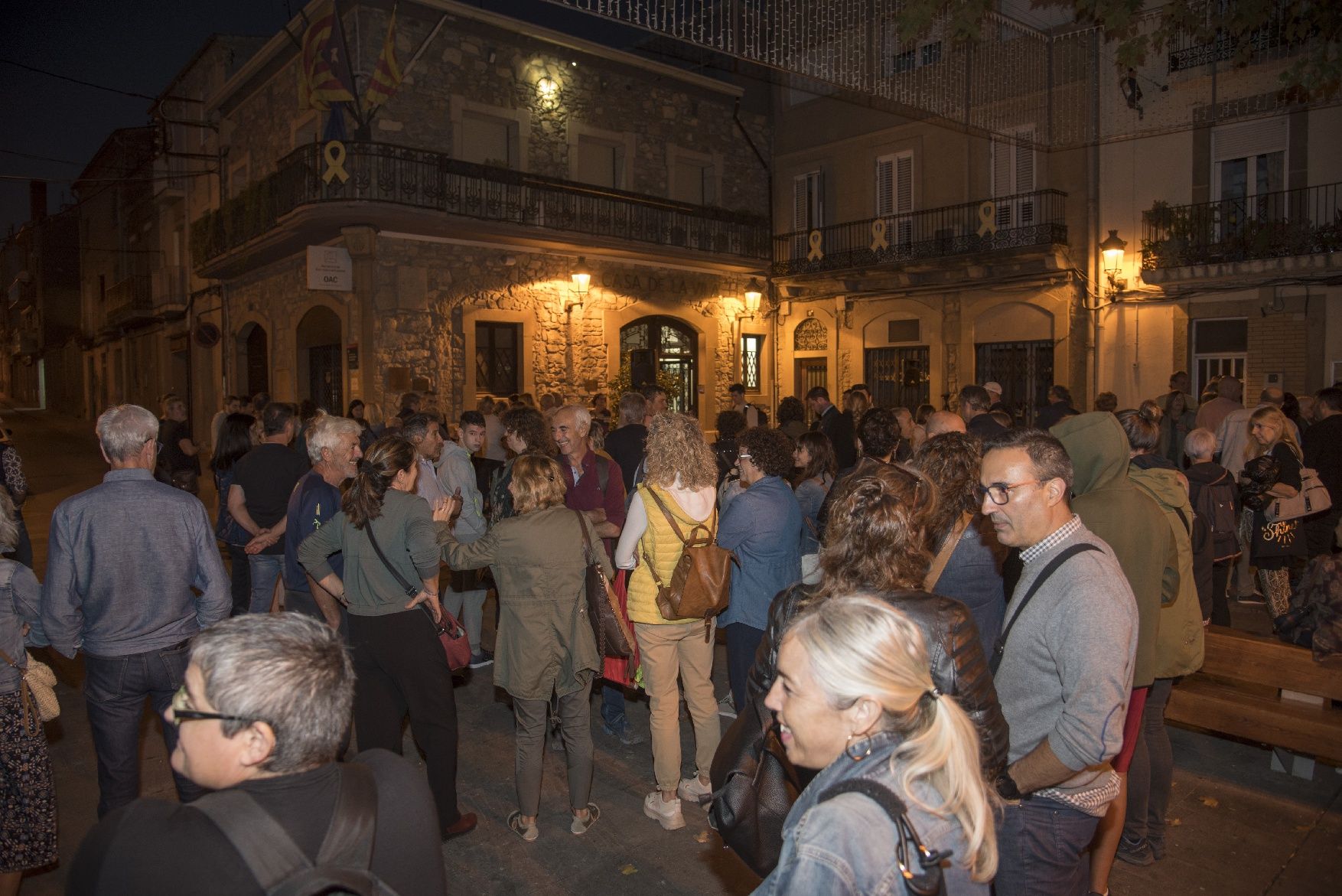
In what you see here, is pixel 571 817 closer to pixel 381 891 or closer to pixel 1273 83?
pixel 381 891

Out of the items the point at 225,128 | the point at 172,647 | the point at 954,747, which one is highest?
the point at 225,128

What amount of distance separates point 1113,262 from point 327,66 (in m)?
13.9

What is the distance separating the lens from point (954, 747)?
5.13ft

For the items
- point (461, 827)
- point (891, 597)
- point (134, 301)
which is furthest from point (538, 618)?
point (134, 301)

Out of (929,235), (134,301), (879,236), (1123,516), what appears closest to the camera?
(1123,516)

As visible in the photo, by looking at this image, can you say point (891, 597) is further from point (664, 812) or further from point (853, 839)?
point (664, 812)

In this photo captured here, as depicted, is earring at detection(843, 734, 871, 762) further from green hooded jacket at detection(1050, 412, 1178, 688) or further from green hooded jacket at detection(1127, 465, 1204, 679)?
green hooded jacket at detection(1127, 465, 1204, 679)

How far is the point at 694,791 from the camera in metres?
4.37

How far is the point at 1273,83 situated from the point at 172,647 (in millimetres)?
17473

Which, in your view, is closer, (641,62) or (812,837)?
(812,837)

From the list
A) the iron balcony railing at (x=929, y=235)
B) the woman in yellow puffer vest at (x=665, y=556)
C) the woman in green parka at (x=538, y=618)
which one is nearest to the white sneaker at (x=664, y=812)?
the woman in yellow puffer vest at (x=665, y=556)

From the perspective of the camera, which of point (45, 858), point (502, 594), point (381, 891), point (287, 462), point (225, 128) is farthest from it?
point (225, 128)

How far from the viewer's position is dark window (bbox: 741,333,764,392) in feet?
68.6

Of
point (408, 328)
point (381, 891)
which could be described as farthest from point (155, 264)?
point (381, 891)
